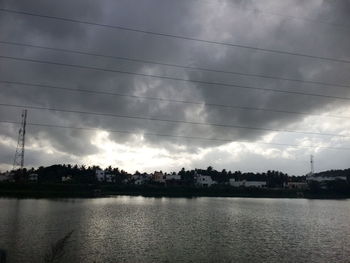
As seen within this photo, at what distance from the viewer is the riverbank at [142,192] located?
12019cm

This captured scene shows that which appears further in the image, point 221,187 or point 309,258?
point 221,187

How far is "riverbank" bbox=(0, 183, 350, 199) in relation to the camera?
394 feet

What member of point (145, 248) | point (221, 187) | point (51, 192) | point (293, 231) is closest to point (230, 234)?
point (293, 231)

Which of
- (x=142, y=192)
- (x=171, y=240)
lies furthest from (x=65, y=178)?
(x=171, y=240)

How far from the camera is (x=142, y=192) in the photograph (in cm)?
14688

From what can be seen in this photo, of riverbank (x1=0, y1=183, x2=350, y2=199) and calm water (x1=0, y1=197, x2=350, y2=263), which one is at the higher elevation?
riverbank (x1=0, y1=183, x2=350, y2=199)

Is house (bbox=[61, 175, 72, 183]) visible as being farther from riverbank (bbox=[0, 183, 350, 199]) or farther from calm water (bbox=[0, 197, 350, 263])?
calm water (bbox=[0, 197, 350, 263])

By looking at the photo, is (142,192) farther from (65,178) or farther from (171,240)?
(171,240)

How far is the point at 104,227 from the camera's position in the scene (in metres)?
46.1

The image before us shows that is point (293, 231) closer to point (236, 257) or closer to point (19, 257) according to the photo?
point (236, 257)

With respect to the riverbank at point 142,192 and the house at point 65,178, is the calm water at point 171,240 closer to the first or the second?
the riverbank at point 142,192

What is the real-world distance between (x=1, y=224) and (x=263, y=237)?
33.8m

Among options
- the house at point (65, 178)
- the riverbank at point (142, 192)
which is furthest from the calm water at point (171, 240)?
the house at point (65, 178)

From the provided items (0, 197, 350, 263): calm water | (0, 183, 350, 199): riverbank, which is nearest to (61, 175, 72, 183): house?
(0, 183, 350, 199): riverbank
